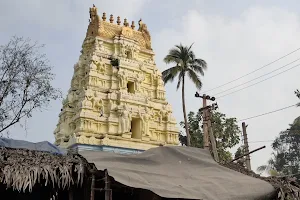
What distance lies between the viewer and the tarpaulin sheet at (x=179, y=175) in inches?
262

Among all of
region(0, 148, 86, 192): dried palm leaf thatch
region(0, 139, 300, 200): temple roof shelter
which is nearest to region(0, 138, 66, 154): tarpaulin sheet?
region(0, 139, 300, 200): temple roof shelter

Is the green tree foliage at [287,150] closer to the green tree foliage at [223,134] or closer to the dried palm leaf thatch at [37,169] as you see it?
the green tree foliage at [223,134]

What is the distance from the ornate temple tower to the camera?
858 inches

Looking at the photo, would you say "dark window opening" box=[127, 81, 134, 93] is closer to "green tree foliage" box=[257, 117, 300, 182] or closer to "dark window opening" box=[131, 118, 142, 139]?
"dark window opening" box=[131, 118, 142, 139]

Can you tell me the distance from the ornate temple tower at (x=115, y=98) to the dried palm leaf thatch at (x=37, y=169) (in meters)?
13.3

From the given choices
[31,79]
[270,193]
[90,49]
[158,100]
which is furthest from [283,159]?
[270,193]

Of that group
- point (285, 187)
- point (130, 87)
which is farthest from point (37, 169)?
point (130, 87)

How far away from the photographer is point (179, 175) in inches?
301

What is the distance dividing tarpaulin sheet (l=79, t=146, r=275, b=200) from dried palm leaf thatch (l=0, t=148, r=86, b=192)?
0.37m

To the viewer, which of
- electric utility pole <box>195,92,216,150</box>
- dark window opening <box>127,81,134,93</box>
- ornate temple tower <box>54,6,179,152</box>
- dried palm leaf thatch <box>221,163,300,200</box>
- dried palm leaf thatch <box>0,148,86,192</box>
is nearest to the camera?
dried palm leaf thatch <box>0,148,86,192</box>

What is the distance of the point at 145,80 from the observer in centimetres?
2564

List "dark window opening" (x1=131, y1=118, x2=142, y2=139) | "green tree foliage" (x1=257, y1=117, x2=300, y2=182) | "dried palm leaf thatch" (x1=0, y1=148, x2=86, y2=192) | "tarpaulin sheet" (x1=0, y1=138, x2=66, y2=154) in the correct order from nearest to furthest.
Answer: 1. "dried palm leaf thatch" (x1=0, y1=148, x2=86, y2=192)
2. "tarpaulin sheet" (x1=0, y1=138, x2=66, y2=154)
3. "dark window opening" (x1=131, y1=118, x2=142, y2=139)
4. "green tree foliage" (x1=257, y1=117, x2=300, y2=182)

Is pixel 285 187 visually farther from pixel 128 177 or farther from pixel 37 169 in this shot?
pixel 37 169

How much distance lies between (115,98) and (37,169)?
16520 millimetres
